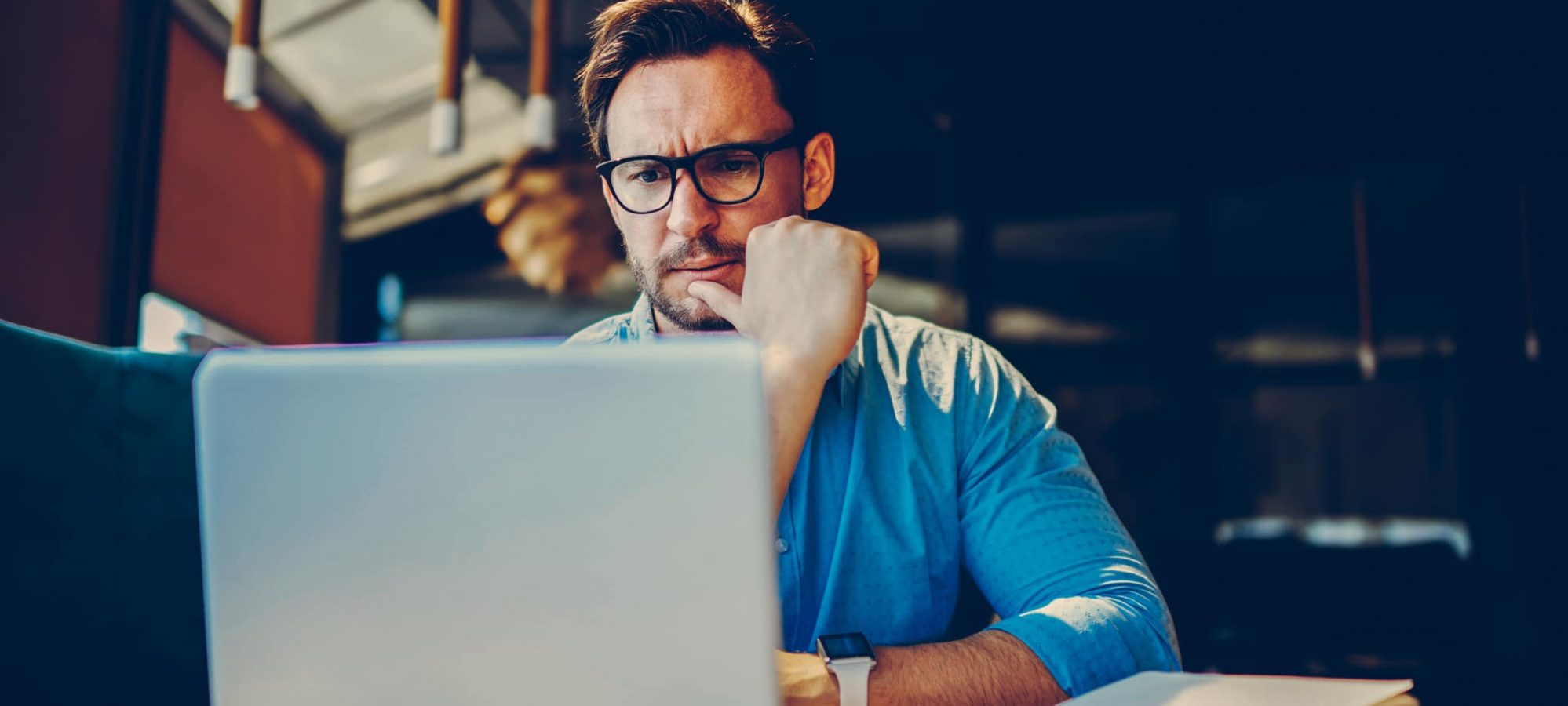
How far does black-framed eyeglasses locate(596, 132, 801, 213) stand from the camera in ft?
4.94

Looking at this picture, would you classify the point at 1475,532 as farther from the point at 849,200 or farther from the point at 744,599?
the point at 744,599

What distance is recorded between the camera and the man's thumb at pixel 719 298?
1301 mm

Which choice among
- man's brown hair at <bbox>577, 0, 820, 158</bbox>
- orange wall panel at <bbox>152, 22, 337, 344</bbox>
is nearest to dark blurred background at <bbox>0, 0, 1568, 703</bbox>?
orange wall panel at <bbox>152, 22, 337, 344</bbox>

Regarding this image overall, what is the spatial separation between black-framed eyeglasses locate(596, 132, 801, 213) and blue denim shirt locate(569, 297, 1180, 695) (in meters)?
0.33

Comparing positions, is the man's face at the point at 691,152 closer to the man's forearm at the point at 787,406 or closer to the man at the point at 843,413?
the man at the point at 843,413

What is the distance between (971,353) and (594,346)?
1019 millimetres

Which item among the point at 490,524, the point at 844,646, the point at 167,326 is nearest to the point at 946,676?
the point at 844,646

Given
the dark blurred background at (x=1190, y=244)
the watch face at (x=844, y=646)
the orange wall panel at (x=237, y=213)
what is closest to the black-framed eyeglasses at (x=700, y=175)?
the watch face at (x=844, y=646)

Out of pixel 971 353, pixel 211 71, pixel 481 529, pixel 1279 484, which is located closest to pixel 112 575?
pixel 481 529

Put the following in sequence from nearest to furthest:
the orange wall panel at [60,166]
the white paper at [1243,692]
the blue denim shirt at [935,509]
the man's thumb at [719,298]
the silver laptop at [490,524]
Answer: the silver laptop at [490,524]
the white paper at [1243,692]
the blue denim shirt at [935,509]
the man's thumb at [719,298]
the orange wall panel at [60,166]

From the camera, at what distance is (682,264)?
151 cm

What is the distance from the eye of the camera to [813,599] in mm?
1345

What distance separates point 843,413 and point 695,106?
0.53 metres

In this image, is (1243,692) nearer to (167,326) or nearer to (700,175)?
(700,175)
